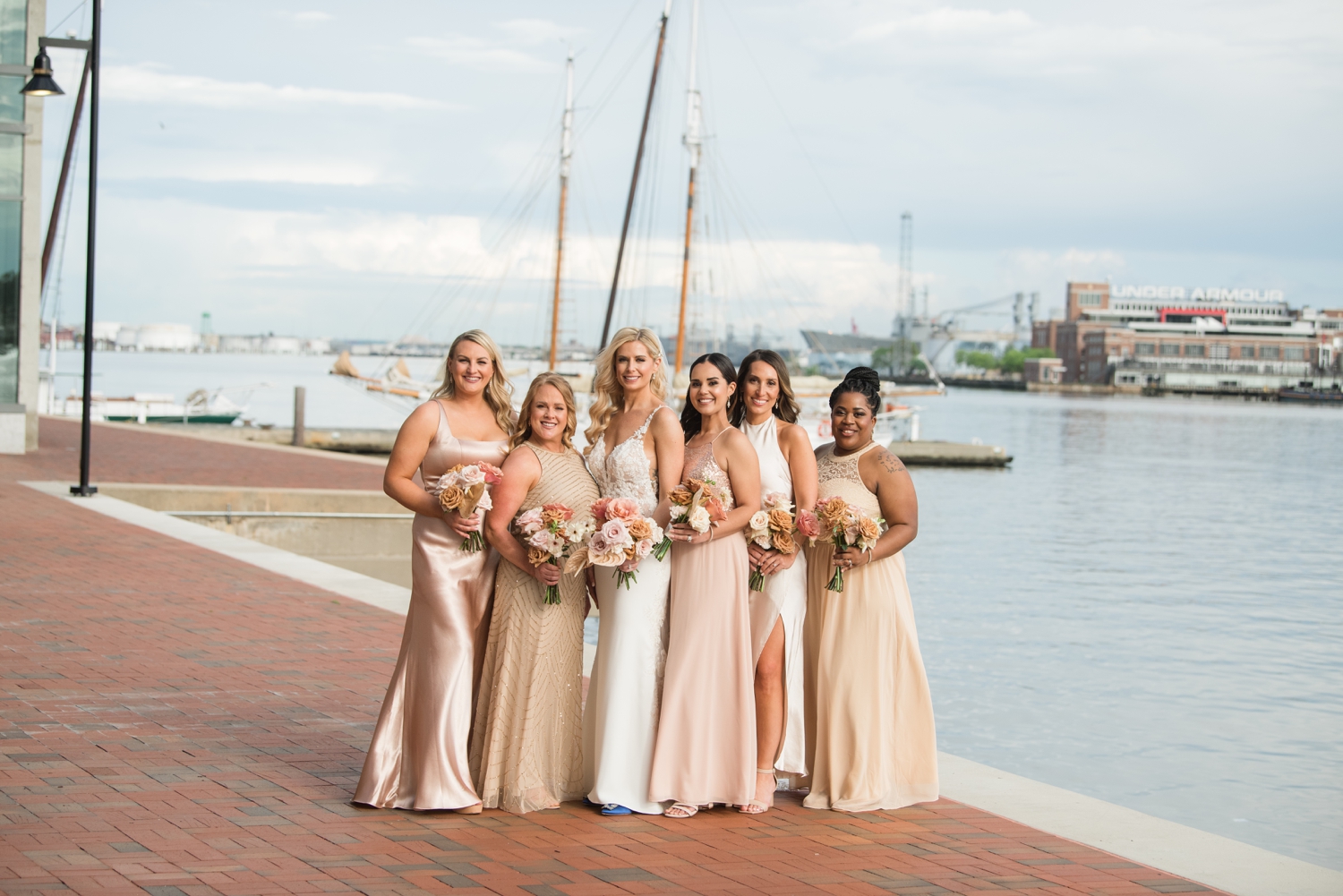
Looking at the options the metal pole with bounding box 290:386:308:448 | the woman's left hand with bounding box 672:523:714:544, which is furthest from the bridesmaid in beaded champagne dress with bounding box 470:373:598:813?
the metal pole with bounding box 290:386:308:448

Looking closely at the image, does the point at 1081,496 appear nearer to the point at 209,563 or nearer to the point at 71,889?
the point at 209,563

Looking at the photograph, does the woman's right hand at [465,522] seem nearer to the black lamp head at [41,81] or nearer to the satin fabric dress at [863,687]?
the satin fabric dress at [863,687]

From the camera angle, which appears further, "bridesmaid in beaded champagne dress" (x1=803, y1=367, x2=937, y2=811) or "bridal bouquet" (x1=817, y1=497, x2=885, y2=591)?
"bridesmaid in beaded champagne dress" (x1=803, y1=367, x2=937, y2=811)

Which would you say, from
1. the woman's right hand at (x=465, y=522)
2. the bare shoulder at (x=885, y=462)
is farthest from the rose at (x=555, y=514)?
the bare shoulder at (x=885, y=462)

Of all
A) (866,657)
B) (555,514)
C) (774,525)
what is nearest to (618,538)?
(555,514)

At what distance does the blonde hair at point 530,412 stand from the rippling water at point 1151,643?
23.4ft

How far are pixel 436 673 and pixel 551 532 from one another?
0.80m

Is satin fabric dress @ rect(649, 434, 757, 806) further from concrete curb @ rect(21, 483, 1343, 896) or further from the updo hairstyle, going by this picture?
concrete curb @ rect(21, 483, 1343, 896)

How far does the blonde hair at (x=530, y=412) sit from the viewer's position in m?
5.86

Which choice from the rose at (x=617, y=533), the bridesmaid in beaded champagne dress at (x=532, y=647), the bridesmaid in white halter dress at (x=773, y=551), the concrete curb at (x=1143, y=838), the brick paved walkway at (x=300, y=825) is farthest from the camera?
the bridesmaid in white halter dress at (x=773, y=551)

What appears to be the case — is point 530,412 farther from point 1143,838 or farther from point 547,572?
point 1143,838

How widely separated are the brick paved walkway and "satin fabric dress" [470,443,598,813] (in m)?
0.14

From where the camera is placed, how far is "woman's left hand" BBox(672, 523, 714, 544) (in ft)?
18.5

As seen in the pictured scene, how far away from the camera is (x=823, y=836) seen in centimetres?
561
